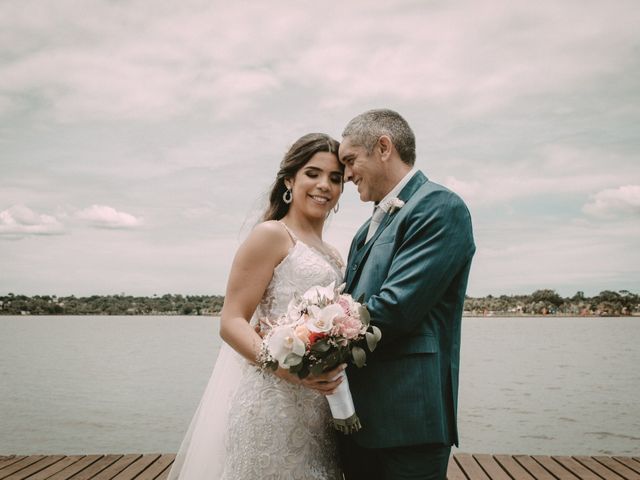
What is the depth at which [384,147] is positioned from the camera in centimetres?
324

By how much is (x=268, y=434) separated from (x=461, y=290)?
4.16 ft

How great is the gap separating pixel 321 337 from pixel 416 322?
0.47m

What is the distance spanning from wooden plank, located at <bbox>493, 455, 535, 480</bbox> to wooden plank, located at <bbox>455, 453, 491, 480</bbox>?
272 millimetres

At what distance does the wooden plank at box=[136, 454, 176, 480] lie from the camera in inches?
233

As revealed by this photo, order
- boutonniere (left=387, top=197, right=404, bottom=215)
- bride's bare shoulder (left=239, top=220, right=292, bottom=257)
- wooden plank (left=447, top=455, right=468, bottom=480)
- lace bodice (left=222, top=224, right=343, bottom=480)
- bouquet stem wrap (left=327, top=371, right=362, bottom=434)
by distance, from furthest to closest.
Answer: wooden plank (left=447, top=455, right=468, bottom=480), bride's bare shoulder (left=239, top=220, right=292, bottom=257), lace bodice (left=222, top=224, right=343, bottom=480), boutonniere (left=387, top=197, right=404, bottom=215), bouquet stem wrap (left=327, top=371, right=362, bottom=434)

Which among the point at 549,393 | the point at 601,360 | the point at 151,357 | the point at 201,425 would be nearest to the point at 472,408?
the point at 549,393

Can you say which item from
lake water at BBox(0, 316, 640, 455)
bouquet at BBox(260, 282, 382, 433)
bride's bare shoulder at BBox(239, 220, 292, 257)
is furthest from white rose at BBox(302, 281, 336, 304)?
lake water at BBox(0, 316, 640, 455)

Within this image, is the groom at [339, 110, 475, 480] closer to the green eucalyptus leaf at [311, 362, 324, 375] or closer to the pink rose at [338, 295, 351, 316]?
the pink rose at [338, 295, 351, 316]

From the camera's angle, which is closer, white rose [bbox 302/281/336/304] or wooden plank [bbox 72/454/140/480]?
white rose [bbox 302/281/336/304]

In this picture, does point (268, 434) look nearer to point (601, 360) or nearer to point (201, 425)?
point (201, 425)

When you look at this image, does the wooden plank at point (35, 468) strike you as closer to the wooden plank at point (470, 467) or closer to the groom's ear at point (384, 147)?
the wooden plank at point (470, 467)

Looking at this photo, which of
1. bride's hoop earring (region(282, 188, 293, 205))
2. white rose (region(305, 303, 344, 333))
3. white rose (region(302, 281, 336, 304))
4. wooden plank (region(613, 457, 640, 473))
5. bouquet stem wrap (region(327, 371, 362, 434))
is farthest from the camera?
wooden plank (region(613, 457, 640, 473))

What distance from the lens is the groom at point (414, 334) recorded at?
2742 mm

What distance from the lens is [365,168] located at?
3.28 meters
